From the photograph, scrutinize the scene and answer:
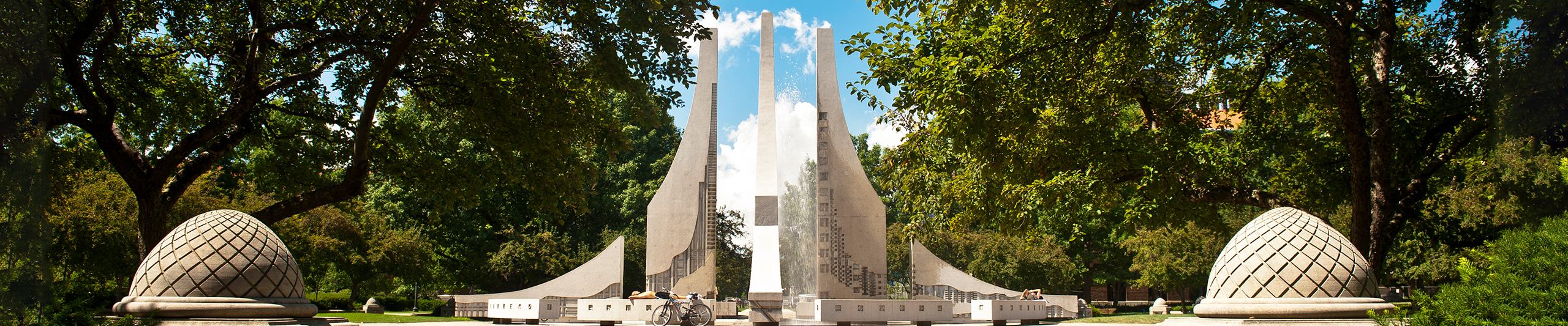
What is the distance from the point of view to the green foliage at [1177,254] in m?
26.7

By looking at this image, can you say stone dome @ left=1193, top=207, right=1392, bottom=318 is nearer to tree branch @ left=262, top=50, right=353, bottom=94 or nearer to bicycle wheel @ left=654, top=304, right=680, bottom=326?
tree branch @ left=262, top=50, right=353, bottom=94

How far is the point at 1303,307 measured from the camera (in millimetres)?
4477

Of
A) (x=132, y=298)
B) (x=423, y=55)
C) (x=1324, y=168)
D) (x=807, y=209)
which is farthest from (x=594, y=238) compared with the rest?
(x=132, y=298)

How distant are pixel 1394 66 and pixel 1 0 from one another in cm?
1535

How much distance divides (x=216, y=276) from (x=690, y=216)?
17.9 meters

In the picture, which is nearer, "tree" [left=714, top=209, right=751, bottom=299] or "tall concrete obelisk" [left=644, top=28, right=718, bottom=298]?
"tall concrete obelisk" [left=644, top=28, right=718, bottom=298]

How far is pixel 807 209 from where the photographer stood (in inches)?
925

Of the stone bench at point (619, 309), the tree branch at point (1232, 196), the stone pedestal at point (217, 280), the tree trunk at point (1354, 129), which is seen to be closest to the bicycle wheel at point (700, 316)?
the stone bench at point (619, 309)

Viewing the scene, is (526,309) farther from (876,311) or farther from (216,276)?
(216,276)

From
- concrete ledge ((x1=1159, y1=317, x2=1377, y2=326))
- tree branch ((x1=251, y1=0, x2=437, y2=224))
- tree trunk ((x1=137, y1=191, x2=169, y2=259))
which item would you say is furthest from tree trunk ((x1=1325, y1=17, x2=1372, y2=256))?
tree trunk ((x1=137, y1=191, x2=169, y2=259))

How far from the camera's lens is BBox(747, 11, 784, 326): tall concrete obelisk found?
63.3 feet

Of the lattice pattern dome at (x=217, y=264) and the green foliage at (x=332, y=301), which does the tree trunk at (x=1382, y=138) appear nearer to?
the lattice pattern dome at (x=217, y=264)

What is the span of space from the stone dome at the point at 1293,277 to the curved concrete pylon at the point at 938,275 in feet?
62.8

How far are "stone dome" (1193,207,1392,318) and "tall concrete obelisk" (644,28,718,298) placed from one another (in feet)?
61.3
